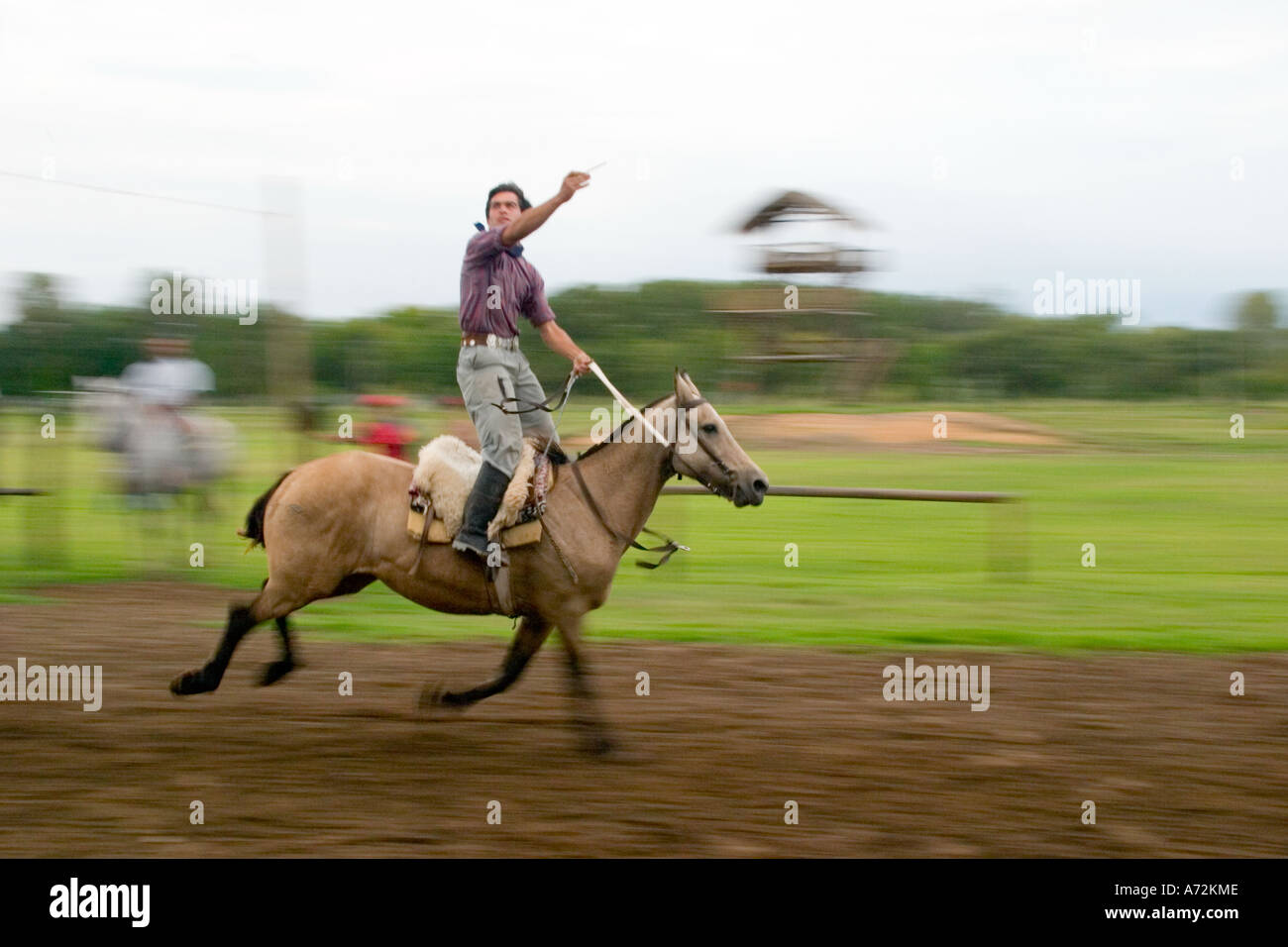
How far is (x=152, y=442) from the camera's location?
41.2 ft

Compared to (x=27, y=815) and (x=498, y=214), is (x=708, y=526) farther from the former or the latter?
(x=27, y=815)

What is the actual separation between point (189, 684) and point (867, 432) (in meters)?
21.7

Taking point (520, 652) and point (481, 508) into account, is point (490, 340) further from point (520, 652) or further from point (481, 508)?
point (520, 652)

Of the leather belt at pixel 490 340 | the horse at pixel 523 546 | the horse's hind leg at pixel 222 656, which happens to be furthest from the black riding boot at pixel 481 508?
the horse's hind leg at pixel 222 656

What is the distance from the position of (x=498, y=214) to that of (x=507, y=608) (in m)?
2.05

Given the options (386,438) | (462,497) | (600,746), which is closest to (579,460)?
(462,497)

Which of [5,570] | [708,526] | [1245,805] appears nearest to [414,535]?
[1245,805]

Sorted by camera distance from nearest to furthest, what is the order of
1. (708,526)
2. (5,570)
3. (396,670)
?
(396,670)
(5,570)
(708,526)

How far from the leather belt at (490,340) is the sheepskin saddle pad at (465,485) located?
0.51m

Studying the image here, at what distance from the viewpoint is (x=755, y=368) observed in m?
27.1

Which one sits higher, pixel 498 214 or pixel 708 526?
pixel 498 214

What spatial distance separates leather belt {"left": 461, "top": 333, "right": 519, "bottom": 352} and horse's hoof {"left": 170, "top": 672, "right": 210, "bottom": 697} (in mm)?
2258

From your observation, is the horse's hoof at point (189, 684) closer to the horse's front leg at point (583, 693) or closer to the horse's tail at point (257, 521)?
the horse's tail at point (257, 521)

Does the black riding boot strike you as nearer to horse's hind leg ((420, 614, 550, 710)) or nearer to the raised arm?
horse's hind leg ((420, 614, 550, 710))
